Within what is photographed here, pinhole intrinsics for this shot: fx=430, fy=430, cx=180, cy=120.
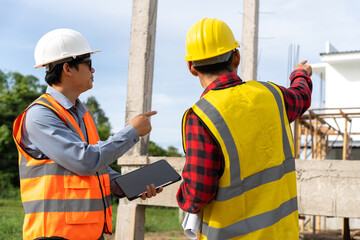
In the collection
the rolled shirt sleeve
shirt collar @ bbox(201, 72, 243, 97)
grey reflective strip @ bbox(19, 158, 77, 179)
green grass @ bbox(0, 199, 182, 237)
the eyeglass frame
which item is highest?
the eyeglass frame

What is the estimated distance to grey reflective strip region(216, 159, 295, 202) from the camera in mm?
1916

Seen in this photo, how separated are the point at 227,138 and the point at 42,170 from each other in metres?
0.98

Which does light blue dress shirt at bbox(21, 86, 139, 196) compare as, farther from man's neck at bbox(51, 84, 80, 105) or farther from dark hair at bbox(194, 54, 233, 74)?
dark hair at bbox(194, 54, 233, 74)

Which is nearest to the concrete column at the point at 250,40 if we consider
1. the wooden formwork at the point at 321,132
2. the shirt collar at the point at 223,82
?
the shirt collar at the point at 223,82

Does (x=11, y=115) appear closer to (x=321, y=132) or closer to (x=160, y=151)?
(x=160, y=151)

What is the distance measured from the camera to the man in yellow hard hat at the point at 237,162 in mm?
1894

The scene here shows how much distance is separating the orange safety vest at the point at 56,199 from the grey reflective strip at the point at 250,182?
0.72m

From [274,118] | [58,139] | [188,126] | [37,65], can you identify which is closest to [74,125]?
[58,139]

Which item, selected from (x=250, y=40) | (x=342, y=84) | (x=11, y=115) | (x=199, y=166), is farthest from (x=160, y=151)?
(x=199, y=166)

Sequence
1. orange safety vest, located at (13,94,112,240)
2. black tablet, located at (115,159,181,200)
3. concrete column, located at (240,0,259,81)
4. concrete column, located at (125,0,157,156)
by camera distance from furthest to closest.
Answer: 1. concrete column, located at (240,0,259,81)
2. concrete column, located at (125,0,157,156)
3. black tablet, located at (115,159,181,200)
4. orange safety vest, located at (13,94,112,240)

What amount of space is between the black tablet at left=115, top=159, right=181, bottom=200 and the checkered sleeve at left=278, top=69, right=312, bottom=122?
76 cm

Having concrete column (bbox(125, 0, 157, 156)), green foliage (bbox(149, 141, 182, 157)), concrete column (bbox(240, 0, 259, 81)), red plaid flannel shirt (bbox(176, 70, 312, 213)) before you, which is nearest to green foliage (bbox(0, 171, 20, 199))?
green foliage (bbox(149, 141, 182, 157))

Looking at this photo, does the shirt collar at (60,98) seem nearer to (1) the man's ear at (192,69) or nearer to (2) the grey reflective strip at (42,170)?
(2) the grey reflective strip at (42,170)

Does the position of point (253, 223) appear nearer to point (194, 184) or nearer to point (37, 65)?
point (194, 184)
